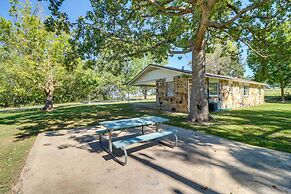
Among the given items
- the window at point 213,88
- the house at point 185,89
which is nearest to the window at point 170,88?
the house at point 185,89

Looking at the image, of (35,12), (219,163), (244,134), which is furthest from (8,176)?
(35,12)

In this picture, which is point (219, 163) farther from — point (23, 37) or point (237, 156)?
point (23, 37)

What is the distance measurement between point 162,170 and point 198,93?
6.05 m

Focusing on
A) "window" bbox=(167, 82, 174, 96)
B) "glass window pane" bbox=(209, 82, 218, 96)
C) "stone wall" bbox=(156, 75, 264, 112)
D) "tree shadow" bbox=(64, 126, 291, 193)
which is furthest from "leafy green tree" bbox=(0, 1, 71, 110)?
"glass window pane" bbox=(209, 82, 218, 96)

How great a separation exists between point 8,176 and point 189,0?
28.2 ft

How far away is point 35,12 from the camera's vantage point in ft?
55.3

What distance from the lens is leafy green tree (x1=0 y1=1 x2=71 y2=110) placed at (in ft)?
50.3

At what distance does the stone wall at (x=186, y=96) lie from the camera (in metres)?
13.8

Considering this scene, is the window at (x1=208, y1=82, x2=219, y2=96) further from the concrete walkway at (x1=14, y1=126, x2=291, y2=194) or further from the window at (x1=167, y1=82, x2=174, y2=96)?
the concrete walkway at (x1=14, y1=126, x2=291, y2=194)

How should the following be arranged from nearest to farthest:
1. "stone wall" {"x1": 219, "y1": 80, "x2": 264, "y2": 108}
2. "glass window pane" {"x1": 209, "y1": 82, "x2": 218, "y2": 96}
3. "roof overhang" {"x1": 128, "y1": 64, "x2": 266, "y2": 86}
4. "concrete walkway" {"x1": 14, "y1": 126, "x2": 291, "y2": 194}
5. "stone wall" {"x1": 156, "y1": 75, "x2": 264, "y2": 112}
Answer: "concrete walkway" {"x1": 14, "y1": 126, "x2": 291, "y2": 194}
"stone wall" {"x1": 156, "y1": 75, "x2": 264, "y2": 112}
"roof overhang" {"x1": 128, "y1": 64, "x2": 266, "y2": 86}
"glass window pane" {"x1": 209, "y1": 82, "x2": 218, "y2": 96}
"stone wall" {"x1": 219, "y1": 80, "x2": 264, "y2": 108}

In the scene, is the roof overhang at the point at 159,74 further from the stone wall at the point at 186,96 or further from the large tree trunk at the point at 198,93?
the large tree trunk at the point at 198,93

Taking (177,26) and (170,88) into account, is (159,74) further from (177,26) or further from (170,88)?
(177,26)

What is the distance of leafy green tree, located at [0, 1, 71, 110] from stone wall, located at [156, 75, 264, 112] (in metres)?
9.27

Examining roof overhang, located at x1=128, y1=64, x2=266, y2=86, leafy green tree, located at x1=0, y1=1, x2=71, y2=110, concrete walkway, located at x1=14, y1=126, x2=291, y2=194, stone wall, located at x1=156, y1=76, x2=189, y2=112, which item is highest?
leafy green tree, located at x1=0, y1=1, x2=71, y2=110
